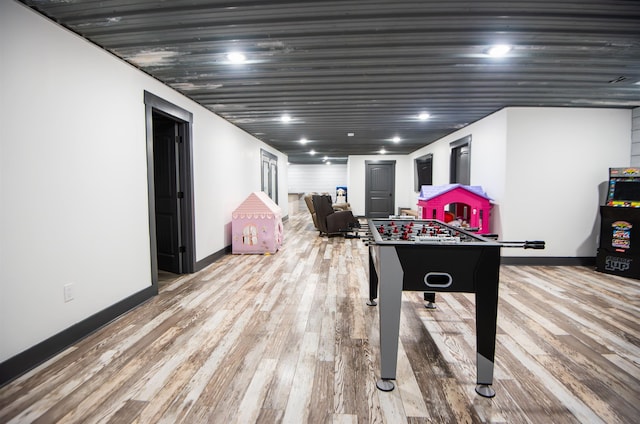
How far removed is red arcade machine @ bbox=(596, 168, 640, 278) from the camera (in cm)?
399

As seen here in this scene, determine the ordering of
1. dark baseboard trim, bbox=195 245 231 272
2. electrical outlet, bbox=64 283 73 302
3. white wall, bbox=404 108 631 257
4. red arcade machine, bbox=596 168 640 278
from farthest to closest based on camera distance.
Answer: white wall, bbox=404 108 631 257 < dark baseboard trim, bbox=195 245 231 272 < red arcade machine, bbox=596 168 640 278 < electrical outlet, bbox=64 283 73 302

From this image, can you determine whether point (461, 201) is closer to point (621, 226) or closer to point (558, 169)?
point (558, 169)

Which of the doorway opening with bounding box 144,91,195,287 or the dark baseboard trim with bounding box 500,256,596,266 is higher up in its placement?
the doorway opening with bounding box 144,91,195,287

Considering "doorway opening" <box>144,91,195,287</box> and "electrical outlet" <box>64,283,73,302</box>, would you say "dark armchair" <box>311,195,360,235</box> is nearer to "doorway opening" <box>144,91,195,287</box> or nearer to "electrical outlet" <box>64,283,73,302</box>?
"doorway opening" <box>144,91,195,287</box>

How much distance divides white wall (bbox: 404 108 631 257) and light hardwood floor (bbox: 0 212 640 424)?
50.1 inches

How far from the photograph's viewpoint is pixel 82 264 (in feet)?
7.88

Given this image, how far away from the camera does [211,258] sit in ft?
15.6

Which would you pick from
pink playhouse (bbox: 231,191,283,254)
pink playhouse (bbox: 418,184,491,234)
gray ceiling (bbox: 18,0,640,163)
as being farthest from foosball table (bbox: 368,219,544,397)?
pink playhouse (bbox: 231,191,283,254)

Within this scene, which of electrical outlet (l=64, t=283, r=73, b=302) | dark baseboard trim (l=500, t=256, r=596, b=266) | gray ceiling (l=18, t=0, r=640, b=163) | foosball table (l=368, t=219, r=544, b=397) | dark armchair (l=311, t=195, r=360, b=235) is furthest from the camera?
dark armchair (l=311, t=195, r=360, b=235)

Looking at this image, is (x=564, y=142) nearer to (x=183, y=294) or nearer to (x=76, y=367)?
(x=183, y=294)

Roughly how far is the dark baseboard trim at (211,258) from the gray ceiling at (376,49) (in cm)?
225

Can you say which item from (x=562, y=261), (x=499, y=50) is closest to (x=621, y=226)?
(x=562, y=261)

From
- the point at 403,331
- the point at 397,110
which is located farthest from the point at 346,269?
the point at 397,110

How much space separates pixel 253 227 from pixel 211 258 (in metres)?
0.93
